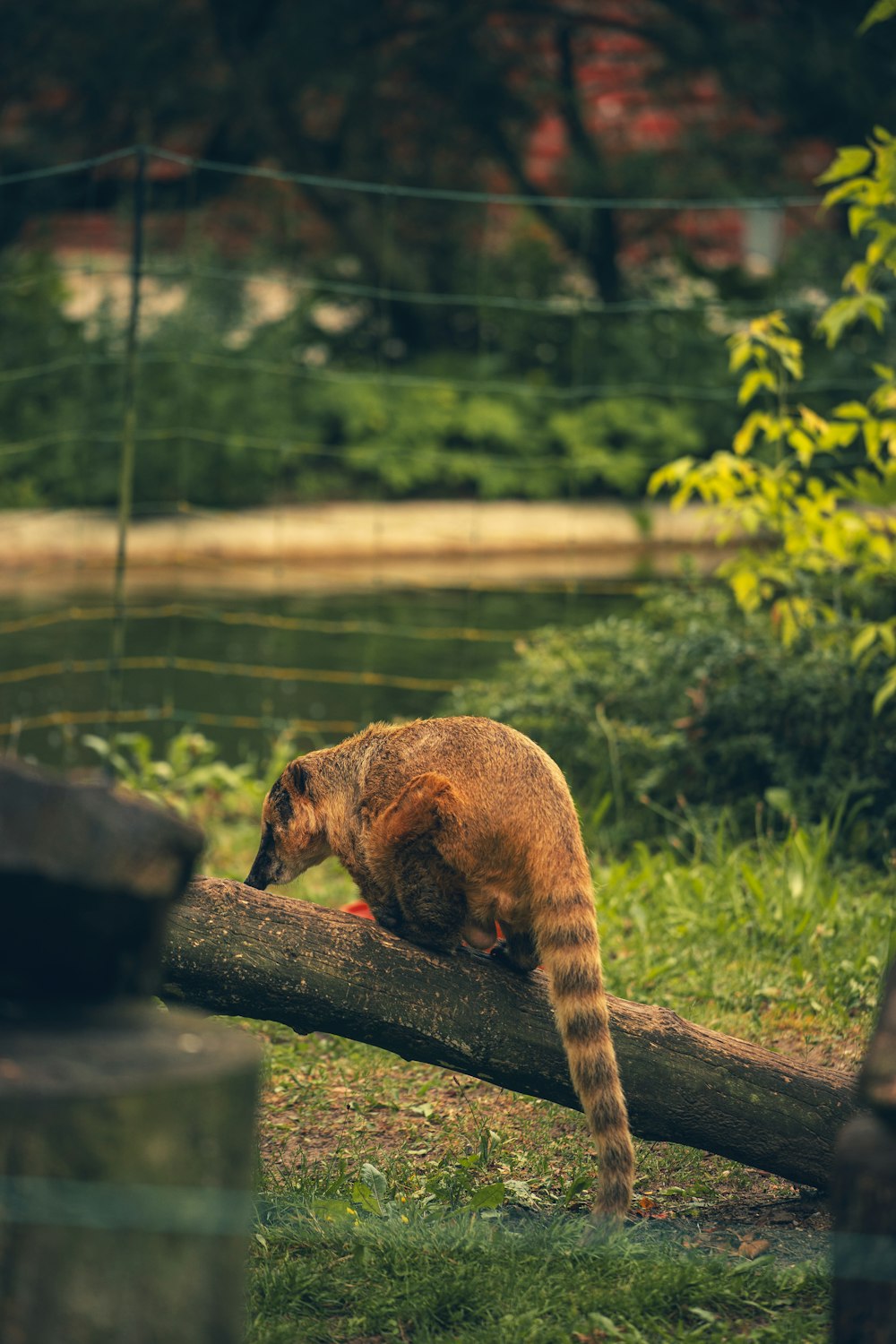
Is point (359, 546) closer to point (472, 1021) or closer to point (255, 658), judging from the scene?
point (255, 658)

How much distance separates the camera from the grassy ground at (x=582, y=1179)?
10.0 ft

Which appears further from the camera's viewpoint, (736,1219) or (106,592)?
(106,592)

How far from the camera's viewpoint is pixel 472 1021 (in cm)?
346

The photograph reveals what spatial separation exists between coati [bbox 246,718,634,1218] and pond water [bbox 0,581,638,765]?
3215 millimetres

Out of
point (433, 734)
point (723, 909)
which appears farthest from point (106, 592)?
point (433, 734)

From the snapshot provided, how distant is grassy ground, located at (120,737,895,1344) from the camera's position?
3.05 metres

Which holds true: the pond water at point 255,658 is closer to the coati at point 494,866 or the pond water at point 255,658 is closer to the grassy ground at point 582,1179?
the grassy ground at point 582,1179

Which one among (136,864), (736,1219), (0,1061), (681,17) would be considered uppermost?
(681,17)

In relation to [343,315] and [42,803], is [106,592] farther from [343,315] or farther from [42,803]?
[42,803]

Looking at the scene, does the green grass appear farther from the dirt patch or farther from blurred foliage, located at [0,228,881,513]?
blurred foliage, located at [0,228,881,513]

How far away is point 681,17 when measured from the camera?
15273 millimetres

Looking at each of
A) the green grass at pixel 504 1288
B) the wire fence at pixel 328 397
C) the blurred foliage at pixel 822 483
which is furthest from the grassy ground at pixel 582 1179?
the wire fence at pixel 328 397

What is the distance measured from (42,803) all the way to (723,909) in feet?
11.8

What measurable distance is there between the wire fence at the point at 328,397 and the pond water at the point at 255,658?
40 mm
